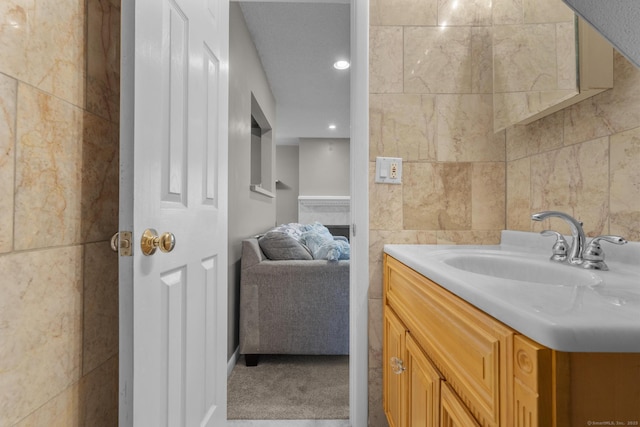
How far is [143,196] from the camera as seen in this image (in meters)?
0.77

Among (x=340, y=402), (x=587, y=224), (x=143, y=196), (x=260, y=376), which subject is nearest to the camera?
(x=143, y=196)

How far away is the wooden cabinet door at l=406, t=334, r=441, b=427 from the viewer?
2.45ft

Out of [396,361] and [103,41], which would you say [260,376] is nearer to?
[396,361]

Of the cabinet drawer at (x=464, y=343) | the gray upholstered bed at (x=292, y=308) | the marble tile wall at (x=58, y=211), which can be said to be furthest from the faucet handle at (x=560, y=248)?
the gray upholstered bed at (x=292, y=308)

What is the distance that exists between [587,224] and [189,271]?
4.25 ft

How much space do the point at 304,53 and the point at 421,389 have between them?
3.06 meters

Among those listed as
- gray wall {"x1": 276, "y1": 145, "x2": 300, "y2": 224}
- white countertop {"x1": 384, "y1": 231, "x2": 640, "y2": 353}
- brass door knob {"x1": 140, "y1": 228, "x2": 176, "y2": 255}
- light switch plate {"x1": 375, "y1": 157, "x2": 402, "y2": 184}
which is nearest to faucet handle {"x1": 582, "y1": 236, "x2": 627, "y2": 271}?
white countertop {"x1": 384, "y1": 231, "x2": 640, "y2": 353}

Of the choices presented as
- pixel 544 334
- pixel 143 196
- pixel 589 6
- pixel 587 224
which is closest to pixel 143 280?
pixel 143 196

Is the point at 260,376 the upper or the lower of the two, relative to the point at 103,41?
lower

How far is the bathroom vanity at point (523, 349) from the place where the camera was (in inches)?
14.0

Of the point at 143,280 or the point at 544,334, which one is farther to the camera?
the point at 143,280

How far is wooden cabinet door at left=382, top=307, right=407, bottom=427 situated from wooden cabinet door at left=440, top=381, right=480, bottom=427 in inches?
12.5

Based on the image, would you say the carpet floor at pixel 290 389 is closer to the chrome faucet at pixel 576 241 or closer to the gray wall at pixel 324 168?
the chrome faucet at pixel 576 241

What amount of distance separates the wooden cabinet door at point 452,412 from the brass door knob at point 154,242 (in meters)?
0.76
